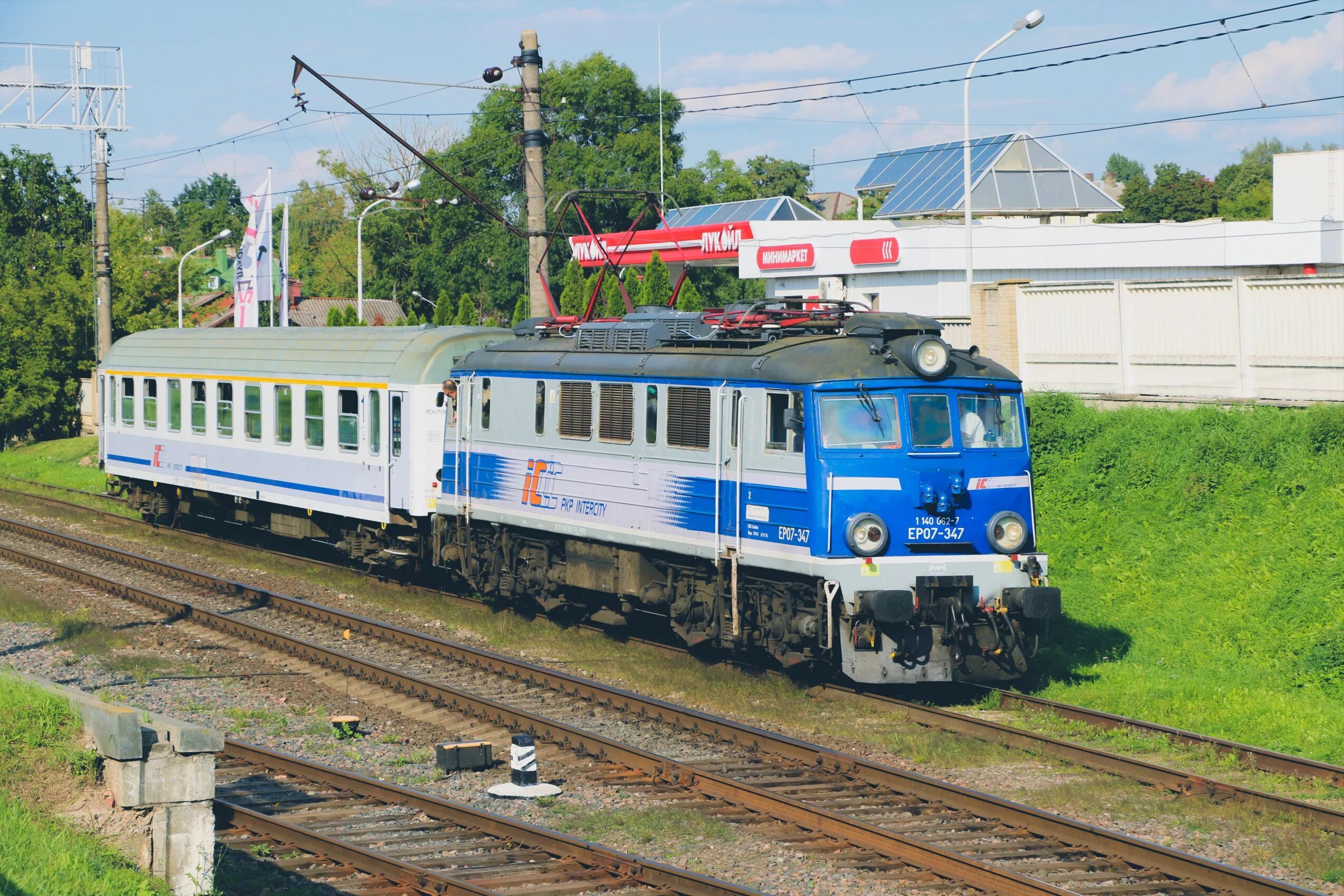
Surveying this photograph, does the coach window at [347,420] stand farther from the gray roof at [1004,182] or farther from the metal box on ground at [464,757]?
the gray roof at [1004,182]

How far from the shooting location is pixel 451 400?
20.2 metres

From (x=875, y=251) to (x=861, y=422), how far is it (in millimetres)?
30240

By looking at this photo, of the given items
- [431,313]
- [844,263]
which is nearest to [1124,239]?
[844,263]

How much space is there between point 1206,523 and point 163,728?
1393 cm

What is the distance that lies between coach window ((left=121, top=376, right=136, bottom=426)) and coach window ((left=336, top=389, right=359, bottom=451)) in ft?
26.7

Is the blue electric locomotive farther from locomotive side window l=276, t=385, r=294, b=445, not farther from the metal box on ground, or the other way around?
locomotive side window l=276, t=385, r=294, b=445

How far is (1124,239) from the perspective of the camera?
40.2m

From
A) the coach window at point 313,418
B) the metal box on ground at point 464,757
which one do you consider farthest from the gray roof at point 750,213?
the metal box on ground at point 464,757

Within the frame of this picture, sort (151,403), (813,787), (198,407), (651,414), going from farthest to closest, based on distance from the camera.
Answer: (151,403)
(198,407)
(651,414)
(813,787)

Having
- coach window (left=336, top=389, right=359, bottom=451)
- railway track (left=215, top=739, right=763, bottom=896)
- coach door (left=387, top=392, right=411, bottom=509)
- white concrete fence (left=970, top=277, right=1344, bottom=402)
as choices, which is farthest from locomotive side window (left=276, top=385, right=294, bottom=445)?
railway track (left=215, top=739, right=763, bottom=896)

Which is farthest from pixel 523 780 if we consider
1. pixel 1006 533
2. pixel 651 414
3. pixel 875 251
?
pixel 875 251

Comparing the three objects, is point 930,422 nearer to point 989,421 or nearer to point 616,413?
point 989,421

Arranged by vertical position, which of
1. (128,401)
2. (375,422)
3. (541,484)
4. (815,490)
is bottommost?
(541,484)

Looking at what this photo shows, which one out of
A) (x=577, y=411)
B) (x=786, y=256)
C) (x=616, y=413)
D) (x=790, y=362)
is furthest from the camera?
(x=786, y=256)
